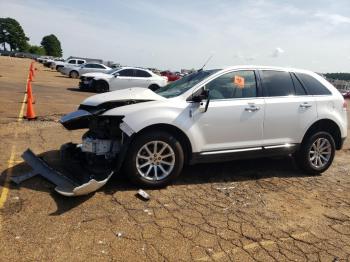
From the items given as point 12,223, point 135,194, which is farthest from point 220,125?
point 12,223

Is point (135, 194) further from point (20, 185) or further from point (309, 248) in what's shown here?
point (309, 248)

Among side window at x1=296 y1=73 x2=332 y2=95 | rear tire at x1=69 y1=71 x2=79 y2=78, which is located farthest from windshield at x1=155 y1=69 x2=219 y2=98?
rear tire at x1=69 y1=71 x2=79 y2=78

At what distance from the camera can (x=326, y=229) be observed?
4.88m

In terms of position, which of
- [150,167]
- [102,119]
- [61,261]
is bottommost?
[61,261]

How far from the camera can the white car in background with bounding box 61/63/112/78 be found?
3017 cm

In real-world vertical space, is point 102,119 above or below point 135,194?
above

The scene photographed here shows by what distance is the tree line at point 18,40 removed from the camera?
522 feet

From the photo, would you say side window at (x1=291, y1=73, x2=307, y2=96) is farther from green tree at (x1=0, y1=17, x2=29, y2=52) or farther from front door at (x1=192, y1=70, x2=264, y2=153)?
green tree at (x1=0, y1=17, x2=29, y2=52)

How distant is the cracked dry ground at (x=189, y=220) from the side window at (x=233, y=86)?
1.33 m

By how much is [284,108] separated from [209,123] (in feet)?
4.66

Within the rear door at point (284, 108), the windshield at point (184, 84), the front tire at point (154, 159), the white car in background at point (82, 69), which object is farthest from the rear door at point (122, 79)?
the front tire at point (154, 159)

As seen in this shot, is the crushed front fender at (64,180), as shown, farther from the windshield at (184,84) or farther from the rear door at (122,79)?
the rear door at (122,79)

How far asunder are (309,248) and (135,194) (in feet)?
7.48

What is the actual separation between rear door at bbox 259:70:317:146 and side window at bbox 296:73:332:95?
0.12m
